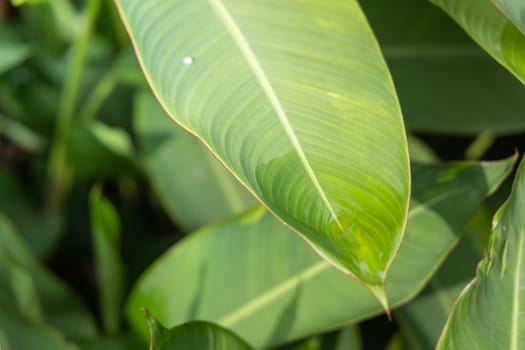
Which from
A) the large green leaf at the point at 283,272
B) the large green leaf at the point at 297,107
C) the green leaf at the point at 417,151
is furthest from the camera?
the green leaf at the point at 417,151

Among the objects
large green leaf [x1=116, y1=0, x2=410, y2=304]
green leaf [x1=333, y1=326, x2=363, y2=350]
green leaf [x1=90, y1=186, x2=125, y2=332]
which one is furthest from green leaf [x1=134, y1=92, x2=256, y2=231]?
large green leaf [x1=116, y1=0, x2=410, y2=304]

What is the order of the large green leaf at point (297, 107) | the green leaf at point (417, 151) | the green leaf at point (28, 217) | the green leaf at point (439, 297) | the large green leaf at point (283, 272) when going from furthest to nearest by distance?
the green leaf at point (28, 217), the green leaf at point (417, 151), the green leaf at point (439, 297), the large green leaf at point (283, 272), the large green leaf at point (297, 107)

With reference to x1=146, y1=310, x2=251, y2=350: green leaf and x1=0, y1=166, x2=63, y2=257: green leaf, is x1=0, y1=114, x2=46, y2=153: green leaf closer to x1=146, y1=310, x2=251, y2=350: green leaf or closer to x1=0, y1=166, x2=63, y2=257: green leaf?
x1=0, y1=166, x2=63, y2=257: green leaf

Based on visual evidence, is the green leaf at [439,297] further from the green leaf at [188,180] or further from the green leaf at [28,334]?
the green leaf at [28,334]

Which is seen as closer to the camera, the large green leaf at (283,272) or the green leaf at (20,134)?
the large green leaf at (283,272)

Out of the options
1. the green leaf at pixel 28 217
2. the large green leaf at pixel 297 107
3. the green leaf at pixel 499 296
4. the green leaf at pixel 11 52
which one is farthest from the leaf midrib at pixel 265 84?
the green leaf at pixel 28 217

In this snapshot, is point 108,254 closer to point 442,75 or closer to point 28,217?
point 28,217

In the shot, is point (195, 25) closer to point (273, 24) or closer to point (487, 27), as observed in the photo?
point (273, 24)
